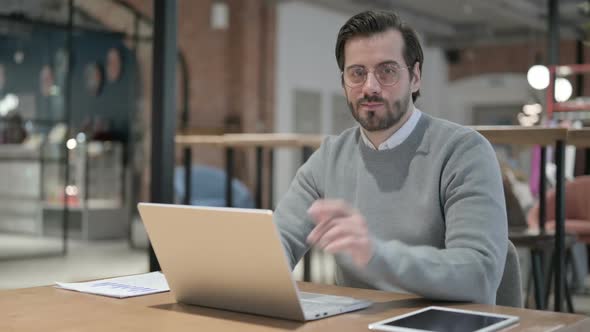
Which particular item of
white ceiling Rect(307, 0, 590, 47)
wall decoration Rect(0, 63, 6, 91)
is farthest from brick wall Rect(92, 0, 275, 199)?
wall decoration Rect(0, 63, 6, 91)

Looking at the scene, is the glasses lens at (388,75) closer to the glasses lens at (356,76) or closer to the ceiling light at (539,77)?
the glasses lens at (356,76)

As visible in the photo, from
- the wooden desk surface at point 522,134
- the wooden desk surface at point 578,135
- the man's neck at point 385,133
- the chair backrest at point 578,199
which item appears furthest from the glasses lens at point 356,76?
the chair backrest at point 578,199

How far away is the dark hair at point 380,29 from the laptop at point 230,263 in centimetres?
58

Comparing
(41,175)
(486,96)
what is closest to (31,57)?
(41,175)

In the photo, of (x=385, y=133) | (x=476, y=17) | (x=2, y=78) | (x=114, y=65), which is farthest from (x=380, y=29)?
(x=476, y=17)

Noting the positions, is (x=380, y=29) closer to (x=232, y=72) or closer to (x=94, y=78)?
(x=94, y=78)

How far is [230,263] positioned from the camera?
124 cm

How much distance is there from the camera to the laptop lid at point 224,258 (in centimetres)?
116

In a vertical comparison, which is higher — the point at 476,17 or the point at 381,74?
the point at 476,17

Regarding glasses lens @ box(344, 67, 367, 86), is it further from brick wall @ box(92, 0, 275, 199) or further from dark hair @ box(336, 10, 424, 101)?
brick wall @ box(92, 0, 275, 199)

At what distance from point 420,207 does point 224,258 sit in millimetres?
486

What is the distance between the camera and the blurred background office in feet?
21.2

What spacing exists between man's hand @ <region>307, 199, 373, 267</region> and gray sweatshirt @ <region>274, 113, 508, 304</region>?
0.10 meters

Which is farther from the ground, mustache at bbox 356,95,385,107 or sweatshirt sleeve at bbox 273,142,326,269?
mustache at bbox 356,95,385,107
